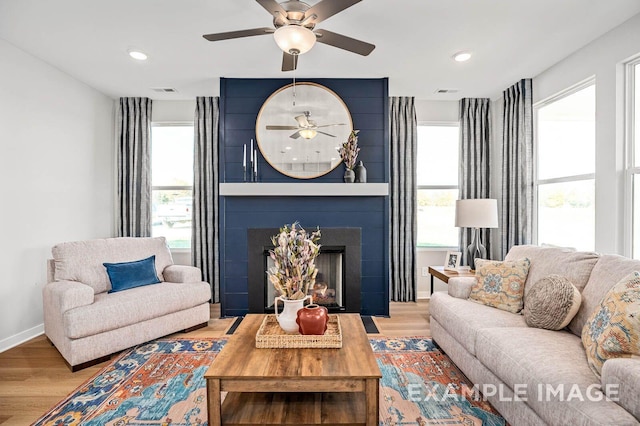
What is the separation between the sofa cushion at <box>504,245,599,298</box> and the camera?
2213 millimetres

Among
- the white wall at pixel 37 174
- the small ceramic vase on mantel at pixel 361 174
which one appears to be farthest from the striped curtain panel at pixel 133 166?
the small ceramic vase on mantel at pixel 361 174

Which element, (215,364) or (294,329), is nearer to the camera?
(215,364)

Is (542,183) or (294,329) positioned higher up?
(542,183)

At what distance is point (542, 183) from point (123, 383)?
14.0 ft

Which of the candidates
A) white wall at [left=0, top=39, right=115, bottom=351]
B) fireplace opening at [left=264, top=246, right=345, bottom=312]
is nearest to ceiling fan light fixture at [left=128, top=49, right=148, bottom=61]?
white wall at [left=0, top=39, right=115, bottom=351]

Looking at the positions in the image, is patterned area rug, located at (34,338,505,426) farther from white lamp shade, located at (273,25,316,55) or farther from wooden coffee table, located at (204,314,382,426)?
white lamp shade, located at (273,25,316,55)

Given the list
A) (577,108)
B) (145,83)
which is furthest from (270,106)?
(577,108)

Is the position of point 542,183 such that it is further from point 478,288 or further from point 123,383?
point 123,383

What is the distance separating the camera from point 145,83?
12.8 feet

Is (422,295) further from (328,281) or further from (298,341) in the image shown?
(298,341)

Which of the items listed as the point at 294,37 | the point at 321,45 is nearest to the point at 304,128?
the point at 321,45

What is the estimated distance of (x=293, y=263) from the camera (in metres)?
1.98

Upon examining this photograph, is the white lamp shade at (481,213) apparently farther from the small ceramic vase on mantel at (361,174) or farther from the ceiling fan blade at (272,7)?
the ceiling fan blade at (272,7)

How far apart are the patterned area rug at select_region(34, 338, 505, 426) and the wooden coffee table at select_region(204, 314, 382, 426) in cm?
38
